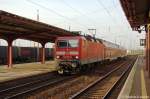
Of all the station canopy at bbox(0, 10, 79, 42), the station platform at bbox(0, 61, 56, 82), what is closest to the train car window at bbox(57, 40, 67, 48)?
the station platform at bbox(0, 61, 56, 82)

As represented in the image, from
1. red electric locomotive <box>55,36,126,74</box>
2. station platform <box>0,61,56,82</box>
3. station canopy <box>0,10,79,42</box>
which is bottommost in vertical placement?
station platform <box>0,61,56,82</box>

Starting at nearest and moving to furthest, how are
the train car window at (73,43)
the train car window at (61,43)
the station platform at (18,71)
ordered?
the station platform at (18,71), the train car window at (73,43), the train car window at (61,43)

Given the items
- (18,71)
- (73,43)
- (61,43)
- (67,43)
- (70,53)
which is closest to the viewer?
(70,53)

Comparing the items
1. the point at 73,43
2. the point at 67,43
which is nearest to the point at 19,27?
the point at 67,43

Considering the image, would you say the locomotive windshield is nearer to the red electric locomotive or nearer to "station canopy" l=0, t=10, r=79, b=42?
the red electric locomotive

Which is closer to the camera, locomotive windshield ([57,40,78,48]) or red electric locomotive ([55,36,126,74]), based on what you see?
red electric locomotive ([55,36,126,74])

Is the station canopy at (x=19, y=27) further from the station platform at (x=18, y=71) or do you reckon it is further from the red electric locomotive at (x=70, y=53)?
the station platform at (x=18, y=71)

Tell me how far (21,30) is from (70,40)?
7161 millimetres

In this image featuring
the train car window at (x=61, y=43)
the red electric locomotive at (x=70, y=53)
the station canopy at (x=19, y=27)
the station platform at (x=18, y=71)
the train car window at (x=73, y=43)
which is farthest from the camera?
the train car window at (x=61, y=43)

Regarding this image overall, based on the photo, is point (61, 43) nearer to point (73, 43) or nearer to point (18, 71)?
point (73, 43)

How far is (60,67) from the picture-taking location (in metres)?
24.5

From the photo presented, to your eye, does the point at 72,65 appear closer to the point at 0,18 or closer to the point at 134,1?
the point at 0,18

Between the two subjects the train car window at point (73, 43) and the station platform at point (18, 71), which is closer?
the station platform at point (18, 71)

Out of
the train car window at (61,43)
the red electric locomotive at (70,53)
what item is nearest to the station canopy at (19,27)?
the train car window at (61,43)
